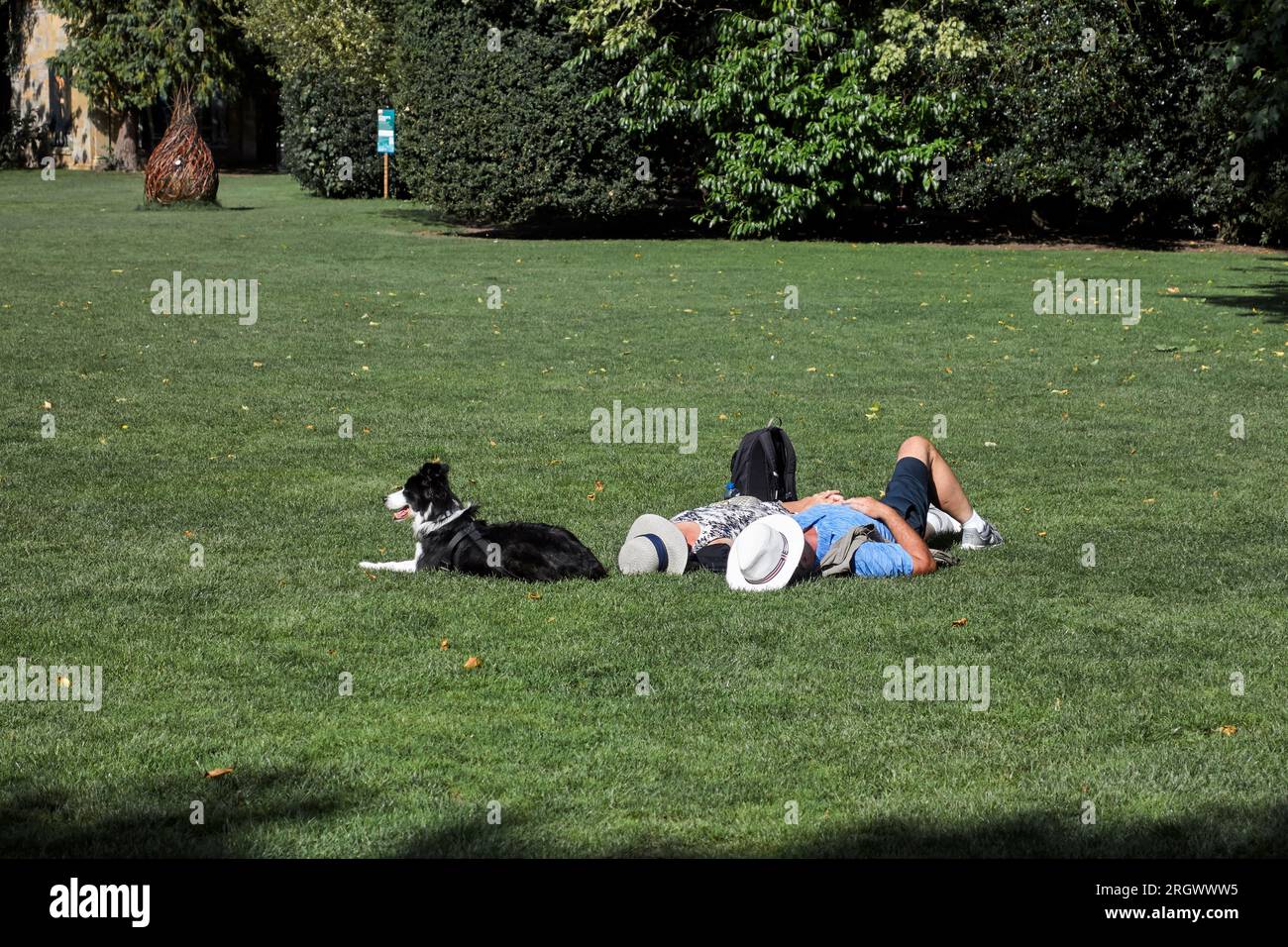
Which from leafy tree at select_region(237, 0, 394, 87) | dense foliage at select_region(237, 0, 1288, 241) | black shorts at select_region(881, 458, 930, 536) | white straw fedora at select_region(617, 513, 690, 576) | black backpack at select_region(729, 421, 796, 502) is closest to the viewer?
white straw fedora at select_region(617, 513, 690, 576)

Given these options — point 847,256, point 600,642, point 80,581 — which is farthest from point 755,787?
point 847,256

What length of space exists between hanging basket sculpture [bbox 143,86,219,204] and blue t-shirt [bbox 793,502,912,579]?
93.2 ft

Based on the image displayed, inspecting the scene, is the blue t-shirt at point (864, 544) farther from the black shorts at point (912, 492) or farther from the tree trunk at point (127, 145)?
the tree trunk at point (127, 145)

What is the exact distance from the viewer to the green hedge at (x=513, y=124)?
27609 mm

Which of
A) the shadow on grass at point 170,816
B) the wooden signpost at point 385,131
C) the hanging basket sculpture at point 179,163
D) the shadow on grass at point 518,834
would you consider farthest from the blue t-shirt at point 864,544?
the wooden signpost at point 385,131

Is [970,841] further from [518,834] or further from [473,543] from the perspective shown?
[473,543]

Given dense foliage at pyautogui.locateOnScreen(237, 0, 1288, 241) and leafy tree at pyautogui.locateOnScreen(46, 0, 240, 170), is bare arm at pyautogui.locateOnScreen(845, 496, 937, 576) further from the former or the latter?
leafy tree at pyautogui.locateOnScreen(46, 0, 240, 170)

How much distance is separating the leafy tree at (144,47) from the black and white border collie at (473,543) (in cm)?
4160

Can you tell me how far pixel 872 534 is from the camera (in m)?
7.63

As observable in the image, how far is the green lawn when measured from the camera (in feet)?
15.5

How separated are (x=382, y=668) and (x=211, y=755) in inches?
41.1

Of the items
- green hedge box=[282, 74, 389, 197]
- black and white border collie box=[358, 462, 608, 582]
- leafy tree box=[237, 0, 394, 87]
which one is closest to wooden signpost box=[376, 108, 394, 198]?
leafy tree box=[237, 0, 394, 87]

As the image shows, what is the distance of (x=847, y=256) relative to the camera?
2569 centimetres

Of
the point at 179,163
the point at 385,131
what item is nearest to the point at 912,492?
the point at 179,163
